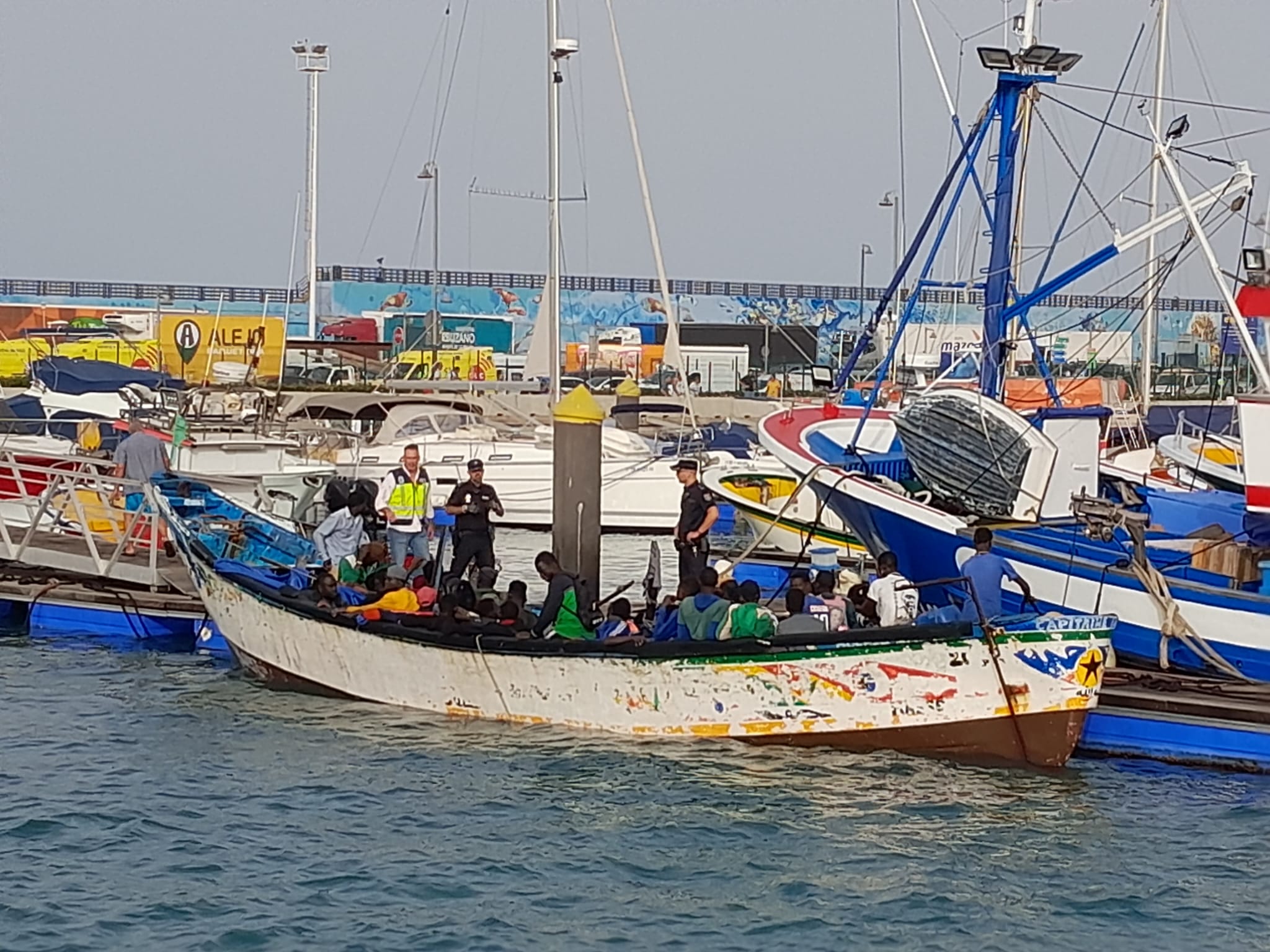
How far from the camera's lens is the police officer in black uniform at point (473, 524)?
16469mm

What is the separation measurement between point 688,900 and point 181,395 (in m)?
24.6

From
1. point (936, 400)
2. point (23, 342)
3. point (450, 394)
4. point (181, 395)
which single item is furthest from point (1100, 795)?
point (23, 342)

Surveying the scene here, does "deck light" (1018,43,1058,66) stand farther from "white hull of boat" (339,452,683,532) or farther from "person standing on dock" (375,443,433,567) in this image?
"white hull of boat" (339,452,683,532)

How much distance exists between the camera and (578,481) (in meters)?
15.6

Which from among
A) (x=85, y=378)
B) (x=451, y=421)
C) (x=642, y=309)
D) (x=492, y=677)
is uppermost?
(x=642, y=309)

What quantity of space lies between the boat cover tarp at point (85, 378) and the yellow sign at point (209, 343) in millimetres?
6880

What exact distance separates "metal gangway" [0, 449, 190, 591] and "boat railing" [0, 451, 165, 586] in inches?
0.5

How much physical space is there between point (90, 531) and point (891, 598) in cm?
1059

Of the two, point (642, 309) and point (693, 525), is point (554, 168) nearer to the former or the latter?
point (693, 525)

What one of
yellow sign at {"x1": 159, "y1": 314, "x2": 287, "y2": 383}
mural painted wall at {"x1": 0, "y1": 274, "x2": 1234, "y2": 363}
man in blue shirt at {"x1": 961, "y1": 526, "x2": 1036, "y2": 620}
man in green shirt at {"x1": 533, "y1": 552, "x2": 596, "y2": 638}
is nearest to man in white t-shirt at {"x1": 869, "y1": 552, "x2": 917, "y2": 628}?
man in blue shirt at {"x1": 961, "y1": 526, "x2": 1036, "y2": 620}

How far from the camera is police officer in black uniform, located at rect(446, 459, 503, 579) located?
16469mm

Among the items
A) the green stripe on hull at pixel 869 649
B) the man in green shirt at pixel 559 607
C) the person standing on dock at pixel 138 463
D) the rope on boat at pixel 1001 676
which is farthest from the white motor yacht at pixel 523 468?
the rope on boat at pixel 1001 676

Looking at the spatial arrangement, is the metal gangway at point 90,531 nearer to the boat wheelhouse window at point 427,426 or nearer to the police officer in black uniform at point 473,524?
the police officer in black uniform at point 473,524

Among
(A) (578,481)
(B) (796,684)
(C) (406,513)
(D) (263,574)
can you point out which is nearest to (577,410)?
(A) (578,481)
